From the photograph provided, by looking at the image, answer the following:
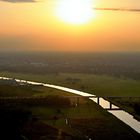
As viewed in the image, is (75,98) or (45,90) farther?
(45,90)

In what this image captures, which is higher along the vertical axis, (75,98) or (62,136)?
(75,98)

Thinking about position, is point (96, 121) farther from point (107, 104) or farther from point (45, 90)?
point (45, 90)

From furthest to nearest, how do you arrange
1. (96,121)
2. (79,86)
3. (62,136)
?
(79,86)
(96,121)
(62,136)

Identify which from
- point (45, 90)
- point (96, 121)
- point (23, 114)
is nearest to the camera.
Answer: point (23, 114)

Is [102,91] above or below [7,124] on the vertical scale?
above

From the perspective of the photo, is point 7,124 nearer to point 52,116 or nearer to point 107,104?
point 52,116

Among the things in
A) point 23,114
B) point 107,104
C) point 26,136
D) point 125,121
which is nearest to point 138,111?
point 125,121

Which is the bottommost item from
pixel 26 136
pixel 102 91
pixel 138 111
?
pixel 26 136

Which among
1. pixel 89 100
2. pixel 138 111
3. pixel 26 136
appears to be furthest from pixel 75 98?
pixel 26 136

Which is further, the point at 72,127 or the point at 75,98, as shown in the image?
the point at 75,98
